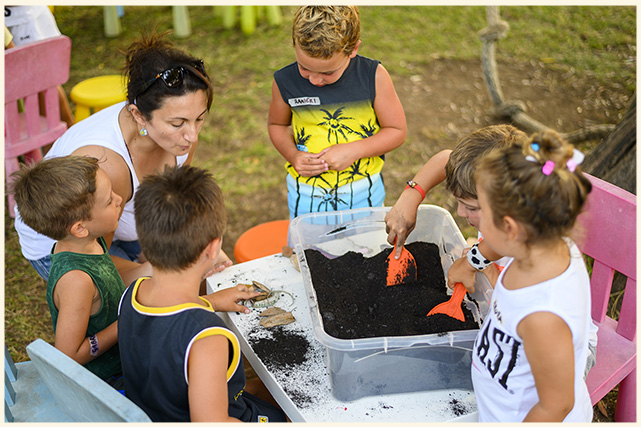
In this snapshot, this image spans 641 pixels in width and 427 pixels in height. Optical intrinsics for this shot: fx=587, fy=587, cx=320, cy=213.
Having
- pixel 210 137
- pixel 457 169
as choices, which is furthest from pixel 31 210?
pixel 210 137

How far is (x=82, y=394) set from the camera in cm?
124

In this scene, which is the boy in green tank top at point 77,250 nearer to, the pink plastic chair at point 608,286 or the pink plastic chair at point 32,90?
the pink plastic chair at point 32,90

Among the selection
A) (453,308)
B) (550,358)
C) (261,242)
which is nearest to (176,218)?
(453,308)

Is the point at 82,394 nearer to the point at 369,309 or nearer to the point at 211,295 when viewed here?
the point at 211,295

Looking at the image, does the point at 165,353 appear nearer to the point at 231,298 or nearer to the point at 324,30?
the point at 231,298

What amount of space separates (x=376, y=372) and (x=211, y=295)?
23.0 inches

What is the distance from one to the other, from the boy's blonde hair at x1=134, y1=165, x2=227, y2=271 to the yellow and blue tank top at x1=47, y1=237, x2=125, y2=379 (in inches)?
15.7

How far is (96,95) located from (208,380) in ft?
9.90

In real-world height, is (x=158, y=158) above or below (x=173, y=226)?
below

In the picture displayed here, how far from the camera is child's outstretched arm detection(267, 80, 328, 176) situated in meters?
2.17

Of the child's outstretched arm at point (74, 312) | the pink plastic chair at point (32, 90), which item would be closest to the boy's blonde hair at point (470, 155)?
the child's outstretched arm at point (74, 312)

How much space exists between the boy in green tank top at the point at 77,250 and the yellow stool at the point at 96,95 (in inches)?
85.3

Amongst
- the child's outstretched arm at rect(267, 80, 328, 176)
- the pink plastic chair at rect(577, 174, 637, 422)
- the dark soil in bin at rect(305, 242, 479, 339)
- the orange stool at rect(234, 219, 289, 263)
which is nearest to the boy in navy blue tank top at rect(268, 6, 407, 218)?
the child's outstretched arm at rect(267, 80, 328, 176)

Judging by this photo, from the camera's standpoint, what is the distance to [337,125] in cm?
221
